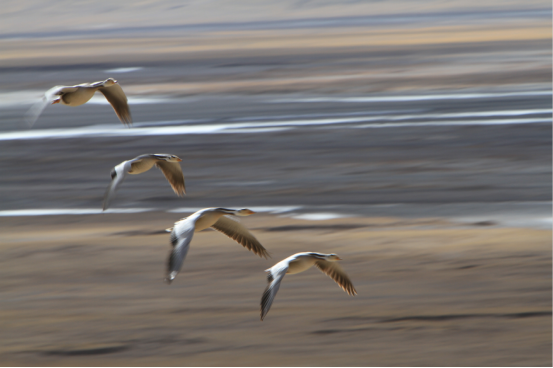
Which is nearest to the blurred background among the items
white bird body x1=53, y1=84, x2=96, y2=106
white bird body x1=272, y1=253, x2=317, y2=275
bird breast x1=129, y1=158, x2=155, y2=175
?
white bird body x1=272, y1=253, x2=317, y2=275

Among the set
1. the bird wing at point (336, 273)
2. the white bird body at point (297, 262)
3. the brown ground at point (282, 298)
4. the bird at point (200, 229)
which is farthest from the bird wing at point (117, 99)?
the white bird body at point (297, 262)

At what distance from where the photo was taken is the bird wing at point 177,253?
151 inches

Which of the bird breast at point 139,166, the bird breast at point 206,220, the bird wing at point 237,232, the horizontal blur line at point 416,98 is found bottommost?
the bird breast at point 206,220

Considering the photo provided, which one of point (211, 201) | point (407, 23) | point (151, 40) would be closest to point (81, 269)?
point (211, 201)

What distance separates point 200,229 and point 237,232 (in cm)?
64

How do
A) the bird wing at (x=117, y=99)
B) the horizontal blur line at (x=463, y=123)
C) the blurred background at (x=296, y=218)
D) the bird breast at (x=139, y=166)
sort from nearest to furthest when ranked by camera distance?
1. the bird breast at (x=139, y=166)
2. the blurred background at (x=296, y=218)
3. the bird wing at (x=117, y=99)
4. the horizontal blur line at (x=463, y=123)

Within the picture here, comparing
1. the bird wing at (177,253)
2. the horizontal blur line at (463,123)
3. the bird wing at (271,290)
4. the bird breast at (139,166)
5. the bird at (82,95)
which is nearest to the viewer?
the bird wing at (177,253)

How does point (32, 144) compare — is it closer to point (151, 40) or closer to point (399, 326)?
point (399, 326)

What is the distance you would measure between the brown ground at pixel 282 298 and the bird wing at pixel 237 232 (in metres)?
0.69

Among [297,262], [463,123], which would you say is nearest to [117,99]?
[297,262]

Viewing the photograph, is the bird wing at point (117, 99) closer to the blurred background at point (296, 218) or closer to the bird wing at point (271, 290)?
the blurred background at point (296, 218)

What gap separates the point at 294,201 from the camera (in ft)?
28.7

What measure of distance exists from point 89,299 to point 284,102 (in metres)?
A: 9.55

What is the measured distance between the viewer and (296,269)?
4.58m
